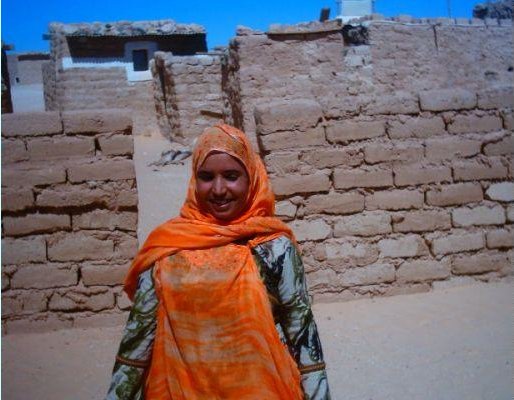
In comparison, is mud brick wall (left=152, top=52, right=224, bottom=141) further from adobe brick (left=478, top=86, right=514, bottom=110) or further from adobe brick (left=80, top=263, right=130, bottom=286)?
adobe brick (left=80, top=263, right=130, bottom=286)

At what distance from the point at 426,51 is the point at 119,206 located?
Answer: 22.6ft

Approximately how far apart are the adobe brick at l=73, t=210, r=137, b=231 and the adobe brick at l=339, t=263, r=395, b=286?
188cm

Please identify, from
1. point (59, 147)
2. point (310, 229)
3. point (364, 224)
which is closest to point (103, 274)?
point (59, 147)

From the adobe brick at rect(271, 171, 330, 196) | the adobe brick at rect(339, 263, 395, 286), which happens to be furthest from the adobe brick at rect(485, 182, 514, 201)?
the adobe brick at rect(271, 171, 330, 196)

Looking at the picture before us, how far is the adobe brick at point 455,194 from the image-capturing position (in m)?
4.24

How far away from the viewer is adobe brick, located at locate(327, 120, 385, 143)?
4.09m

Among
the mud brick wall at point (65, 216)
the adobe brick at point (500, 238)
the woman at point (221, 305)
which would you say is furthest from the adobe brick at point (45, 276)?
the adobe brick at point (500, 238)

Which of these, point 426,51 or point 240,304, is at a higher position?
point 426,51

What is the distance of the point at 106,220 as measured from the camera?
382 cm

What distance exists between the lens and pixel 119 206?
12.6 feet

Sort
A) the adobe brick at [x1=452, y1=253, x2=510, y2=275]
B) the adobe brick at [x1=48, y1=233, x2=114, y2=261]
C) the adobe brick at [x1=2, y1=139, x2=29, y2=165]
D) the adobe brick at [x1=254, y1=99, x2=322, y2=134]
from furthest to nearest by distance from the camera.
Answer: the adobe brick at [x1=452, y1=253, x2=510, y2=275] → the adobe brick at [x1=254, y1=99, x2=322, y2=134] → the adobe brick at [x1=48, y1=233, x2=114, y2=261] → the adobe brick at [x1=2, y1=139, x2=29, y2=165]

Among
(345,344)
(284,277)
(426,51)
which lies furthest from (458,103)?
(426,51)

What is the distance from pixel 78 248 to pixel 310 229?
6.33ft

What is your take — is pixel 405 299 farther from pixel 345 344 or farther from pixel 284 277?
pixel 284 277
